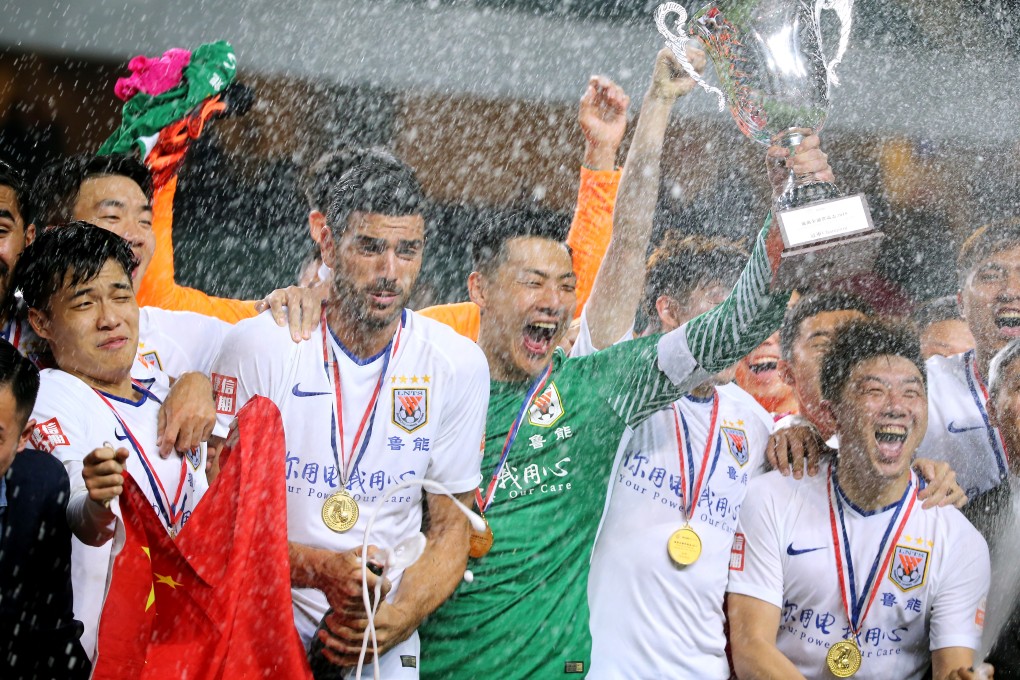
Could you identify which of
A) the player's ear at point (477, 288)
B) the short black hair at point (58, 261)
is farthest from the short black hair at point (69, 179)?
the player's ear at point (477, 288)

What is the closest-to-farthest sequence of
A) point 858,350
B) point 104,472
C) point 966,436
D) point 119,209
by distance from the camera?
point 104,472
point 119,209
point 858,350
point 966,436

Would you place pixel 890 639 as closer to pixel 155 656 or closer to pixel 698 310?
pixel 698 310

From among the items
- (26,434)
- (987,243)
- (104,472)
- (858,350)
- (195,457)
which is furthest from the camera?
(987,243)

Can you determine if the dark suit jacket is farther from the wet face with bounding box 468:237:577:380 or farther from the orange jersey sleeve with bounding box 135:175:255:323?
the wet face with bounding box 468:237:577:380

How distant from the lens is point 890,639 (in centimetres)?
356

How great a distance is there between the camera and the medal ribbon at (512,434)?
11.0 ft

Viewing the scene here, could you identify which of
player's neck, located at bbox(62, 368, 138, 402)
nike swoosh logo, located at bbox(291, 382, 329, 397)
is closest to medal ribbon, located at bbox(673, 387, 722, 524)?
nike swoosh logo, located at bbox(291, 382, 329, 397)

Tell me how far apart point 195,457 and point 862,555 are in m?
1.92

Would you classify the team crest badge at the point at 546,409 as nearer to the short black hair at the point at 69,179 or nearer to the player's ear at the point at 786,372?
the player's ear at the point at 786,372

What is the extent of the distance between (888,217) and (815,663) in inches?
74.2

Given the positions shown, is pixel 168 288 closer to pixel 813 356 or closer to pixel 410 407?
pixel 410 407

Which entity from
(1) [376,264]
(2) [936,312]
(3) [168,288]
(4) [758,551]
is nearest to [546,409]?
(1) [376,264]

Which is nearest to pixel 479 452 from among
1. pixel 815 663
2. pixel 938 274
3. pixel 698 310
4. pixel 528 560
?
pixel 528 560

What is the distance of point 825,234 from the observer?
2965 mm
